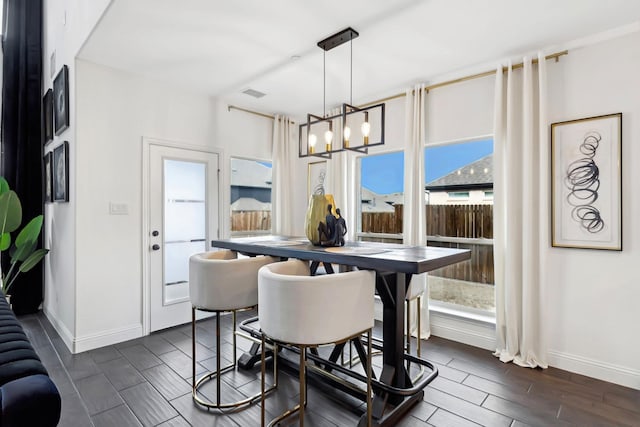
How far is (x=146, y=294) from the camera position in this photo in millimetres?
3494

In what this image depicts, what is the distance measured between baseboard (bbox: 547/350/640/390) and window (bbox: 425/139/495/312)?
0.67 metres

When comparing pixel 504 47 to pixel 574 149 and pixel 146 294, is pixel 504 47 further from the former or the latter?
pixel 146 294

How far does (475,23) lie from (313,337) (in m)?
2.47

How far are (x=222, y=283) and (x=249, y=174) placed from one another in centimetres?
263

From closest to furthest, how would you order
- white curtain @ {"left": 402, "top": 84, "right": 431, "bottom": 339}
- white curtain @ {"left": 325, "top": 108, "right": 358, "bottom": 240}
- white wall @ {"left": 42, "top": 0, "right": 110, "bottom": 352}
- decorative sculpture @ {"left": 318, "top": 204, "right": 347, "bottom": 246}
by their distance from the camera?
decorative sculpture @ {"left": 318, "top": 204, "right": 347, "bottom": 246}
white wall @ {"left": 42, "top": 0, "right": 110, "bottom": 352}
white curtain @ {"left": 402, "top": 84, "right": 431, "bottom": 339}
white curtain @ {"left": 325, "top": 108, "right": 358, "bottom": 240}

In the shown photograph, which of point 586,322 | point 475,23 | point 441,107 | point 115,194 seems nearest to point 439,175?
point 441,107

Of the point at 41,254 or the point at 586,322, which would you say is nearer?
the point at 586,322

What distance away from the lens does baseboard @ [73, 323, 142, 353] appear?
3.04 meters

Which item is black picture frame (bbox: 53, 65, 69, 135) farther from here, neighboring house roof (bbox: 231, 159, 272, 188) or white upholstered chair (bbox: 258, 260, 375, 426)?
white upholstered chair (bbox: 258, 260, 375, 426)

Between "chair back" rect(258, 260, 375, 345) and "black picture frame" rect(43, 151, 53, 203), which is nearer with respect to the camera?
"chair back" rect(258, 260, 375, 345)

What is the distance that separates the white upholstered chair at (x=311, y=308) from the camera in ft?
5.30

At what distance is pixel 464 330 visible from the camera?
10.9 ft

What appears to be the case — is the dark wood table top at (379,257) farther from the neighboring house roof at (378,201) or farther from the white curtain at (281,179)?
the white curtain at (281,179)

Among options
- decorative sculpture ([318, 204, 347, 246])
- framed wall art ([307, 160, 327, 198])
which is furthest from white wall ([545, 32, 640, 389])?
framed wall art ([307, 160, 327, 198])
